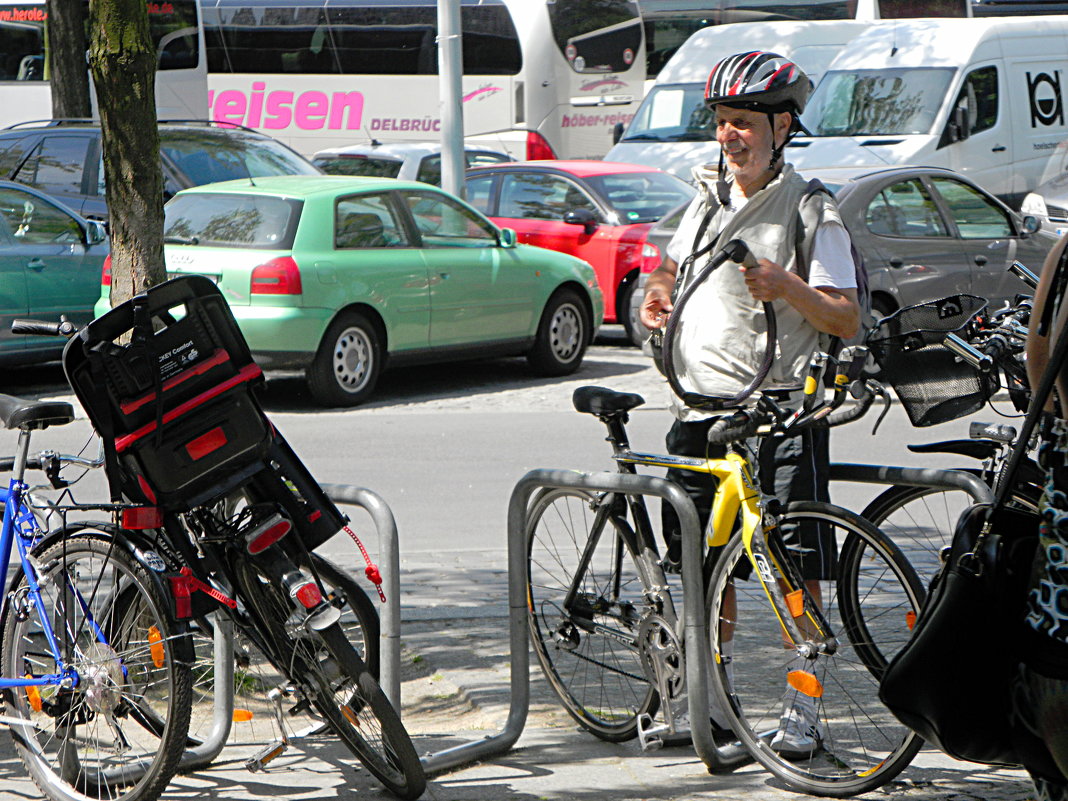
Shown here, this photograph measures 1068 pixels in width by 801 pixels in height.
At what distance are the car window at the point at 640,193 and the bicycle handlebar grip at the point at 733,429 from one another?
1127 cm

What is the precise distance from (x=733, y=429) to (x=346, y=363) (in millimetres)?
7871

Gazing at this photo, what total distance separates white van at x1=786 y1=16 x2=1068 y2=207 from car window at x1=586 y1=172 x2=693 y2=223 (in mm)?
2233

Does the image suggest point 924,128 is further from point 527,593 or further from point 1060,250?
point 1060,250

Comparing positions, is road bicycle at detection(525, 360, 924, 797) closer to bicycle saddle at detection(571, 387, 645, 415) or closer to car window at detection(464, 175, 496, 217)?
bicycle saddle at detection(571, 387, 645, 415)

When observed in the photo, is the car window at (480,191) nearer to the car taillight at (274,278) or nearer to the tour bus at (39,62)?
the car taillight at (274,278)

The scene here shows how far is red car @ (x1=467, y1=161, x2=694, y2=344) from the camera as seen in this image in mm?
15148

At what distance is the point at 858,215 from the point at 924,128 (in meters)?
6.40

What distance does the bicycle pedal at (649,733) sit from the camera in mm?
4520

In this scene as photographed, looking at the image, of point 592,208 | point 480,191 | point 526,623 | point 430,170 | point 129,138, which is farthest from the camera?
point 430,170

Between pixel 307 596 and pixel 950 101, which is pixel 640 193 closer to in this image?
pixel 950 101

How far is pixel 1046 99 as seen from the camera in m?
20.1

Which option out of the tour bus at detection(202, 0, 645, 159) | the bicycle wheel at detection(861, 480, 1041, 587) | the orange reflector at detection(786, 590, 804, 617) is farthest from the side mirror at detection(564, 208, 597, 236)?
the tour bus at detection(202, 0, 645, 159)

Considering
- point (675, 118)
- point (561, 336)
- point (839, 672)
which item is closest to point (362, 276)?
point (561, 336)

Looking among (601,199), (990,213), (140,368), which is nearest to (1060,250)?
(140,368)
